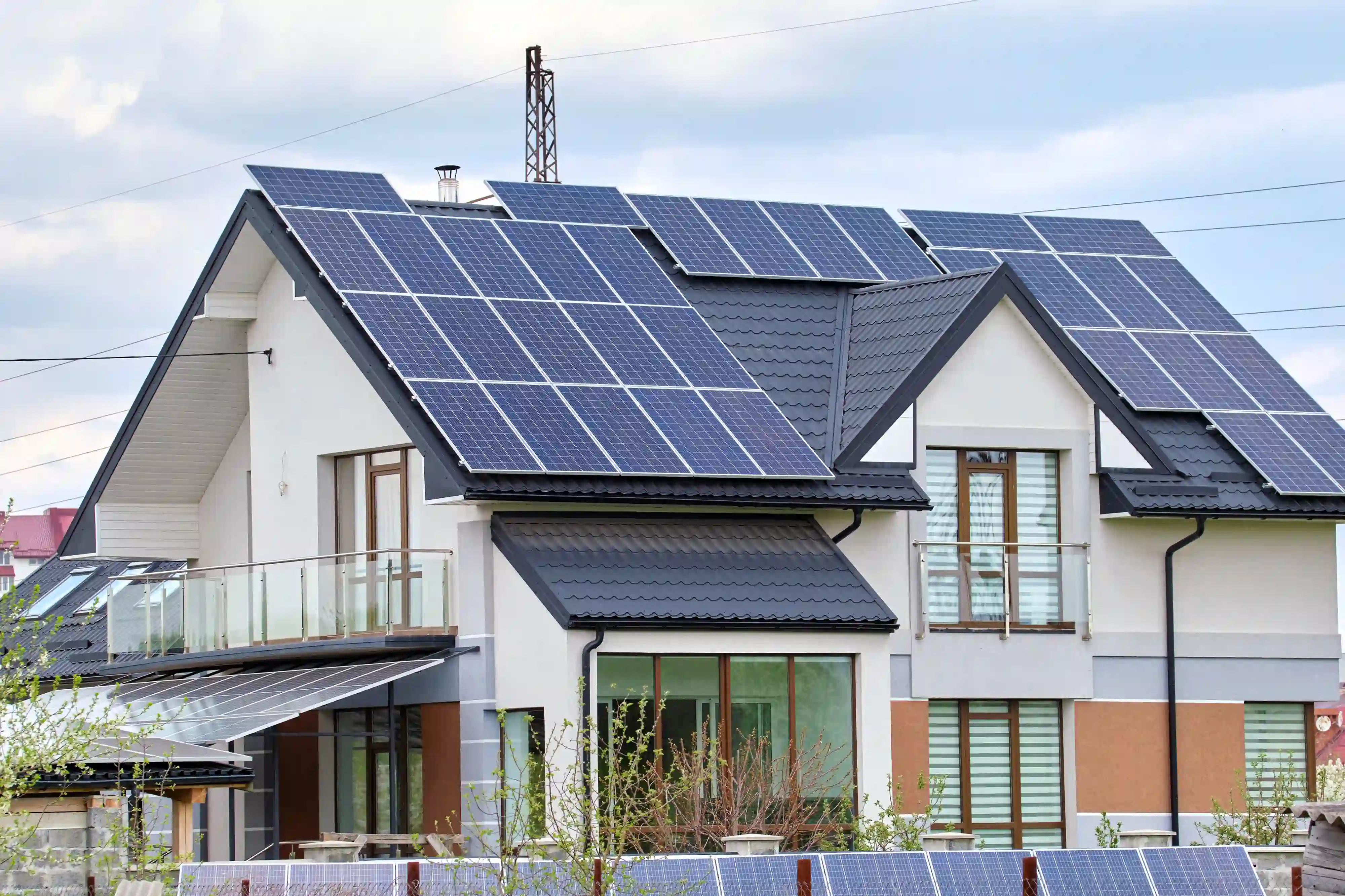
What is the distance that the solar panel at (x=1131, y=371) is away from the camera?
31.1m

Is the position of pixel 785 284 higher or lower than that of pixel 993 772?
higher

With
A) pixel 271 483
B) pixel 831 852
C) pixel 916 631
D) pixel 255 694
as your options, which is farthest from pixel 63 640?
pixel 831 852

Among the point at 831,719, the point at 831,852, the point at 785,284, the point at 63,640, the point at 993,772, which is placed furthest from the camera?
the point at 63,640

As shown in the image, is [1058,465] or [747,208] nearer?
[1058,465]

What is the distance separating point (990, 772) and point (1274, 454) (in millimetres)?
5676

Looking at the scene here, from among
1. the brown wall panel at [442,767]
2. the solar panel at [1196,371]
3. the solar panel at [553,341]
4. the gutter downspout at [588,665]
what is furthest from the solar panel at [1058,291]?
the brown wall panel at [442,767]

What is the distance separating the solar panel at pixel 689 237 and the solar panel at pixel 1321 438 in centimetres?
744

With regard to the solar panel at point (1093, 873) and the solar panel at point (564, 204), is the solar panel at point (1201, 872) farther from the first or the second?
the solar panel at point (564, 204)

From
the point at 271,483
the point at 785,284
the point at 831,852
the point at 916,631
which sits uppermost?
the point at 785,284

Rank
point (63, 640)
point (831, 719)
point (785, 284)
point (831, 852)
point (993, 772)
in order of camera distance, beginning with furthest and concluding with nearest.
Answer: point (63, 640) < point (785, 284) < point (993, 772) < point (831, 719) < point (831, 852)

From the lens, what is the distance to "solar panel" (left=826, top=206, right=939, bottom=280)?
32.5 metres

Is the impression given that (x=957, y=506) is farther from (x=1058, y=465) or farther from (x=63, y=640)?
(x=63, y=640)

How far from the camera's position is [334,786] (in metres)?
29.9

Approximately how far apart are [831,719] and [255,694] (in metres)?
6.60
